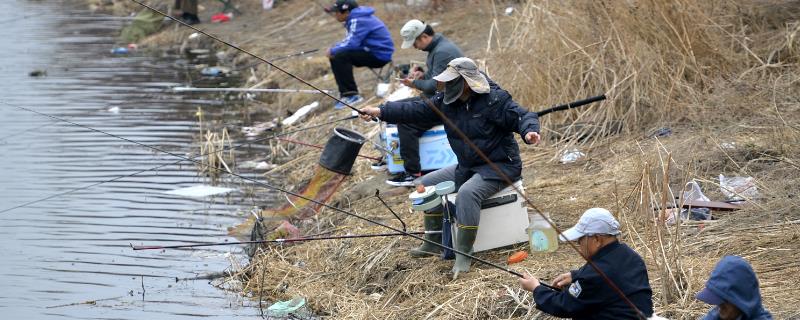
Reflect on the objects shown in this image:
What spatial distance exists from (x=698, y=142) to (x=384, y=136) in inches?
96.0

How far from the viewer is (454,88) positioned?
6.71 metres

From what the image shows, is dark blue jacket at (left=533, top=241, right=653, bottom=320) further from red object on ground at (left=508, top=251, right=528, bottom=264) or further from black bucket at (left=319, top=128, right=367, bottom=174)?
black bucket at (left=319, top=128, right=367, bottom=174)

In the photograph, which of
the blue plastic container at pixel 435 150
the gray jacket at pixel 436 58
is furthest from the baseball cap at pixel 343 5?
the gray jacket at pixel 436 58

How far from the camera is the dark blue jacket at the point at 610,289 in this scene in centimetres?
475

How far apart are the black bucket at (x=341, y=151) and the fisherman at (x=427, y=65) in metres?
0.37

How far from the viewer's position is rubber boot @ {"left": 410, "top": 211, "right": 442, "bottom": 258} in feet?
23.7

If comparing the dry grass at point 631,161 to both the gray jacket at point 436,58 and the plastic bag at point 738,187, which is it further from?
the gray jacket at point 436,58

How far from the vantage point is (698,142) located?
8617 mm

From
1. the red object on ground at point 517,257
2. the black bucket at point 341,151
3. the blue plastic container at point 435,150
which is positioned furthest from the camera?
the black bucket at point 341,151

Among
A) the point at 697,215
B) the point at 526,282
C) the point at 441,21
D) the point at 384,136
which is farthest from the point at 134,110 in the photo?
the point at 526,282

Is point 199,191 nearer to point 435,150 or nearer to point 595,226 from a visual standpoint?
point 435,150

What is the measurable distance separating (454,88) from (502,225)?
88 centimetres

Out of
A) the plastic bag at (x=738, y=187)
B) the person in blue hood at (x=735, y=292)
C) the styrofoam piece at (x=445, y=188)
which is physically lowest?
the plastic bag at (x=738, y=187)

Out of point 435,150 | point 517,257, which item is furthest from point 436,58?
point 517,257
